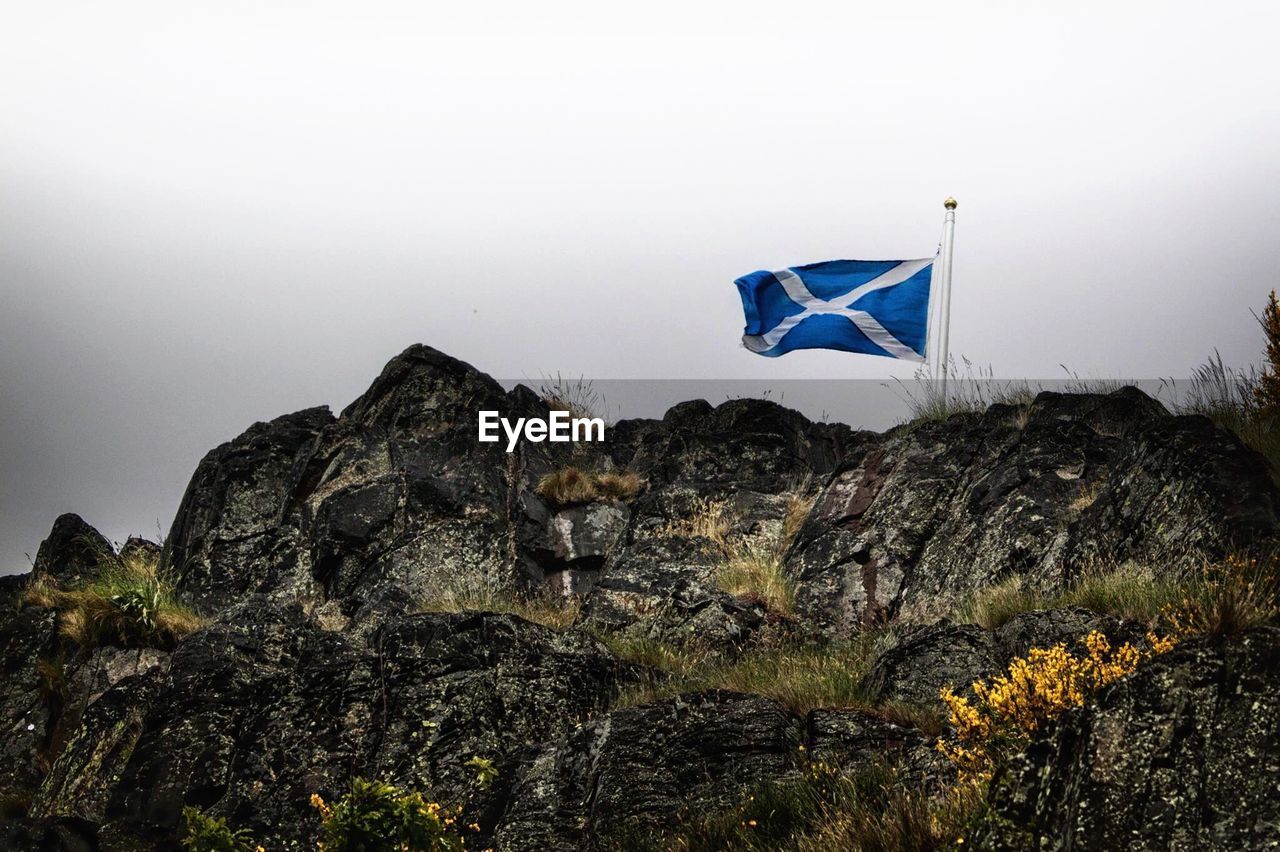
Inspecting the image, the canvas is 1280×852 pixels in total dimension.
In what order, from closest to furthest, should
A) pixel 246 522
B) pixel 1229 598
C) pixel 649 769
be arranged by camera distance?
pixel 1229 598 < pixel 649 769 < pixel 246 522

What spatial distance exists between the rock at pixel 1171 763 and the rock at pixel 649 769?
542cm

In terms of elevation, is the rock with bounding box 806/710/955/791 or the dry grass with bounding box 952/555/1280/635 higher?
the dry grass with bounding box 952/555/1280/635

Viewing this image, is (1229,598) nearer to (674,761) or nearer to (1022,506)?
(674,761)

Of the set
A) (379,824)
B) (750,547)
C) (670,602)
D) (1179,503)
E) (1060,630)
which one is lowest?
(670,602)

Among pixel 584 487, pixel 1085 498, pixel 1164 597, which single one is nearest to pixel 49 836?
pixel 584 487

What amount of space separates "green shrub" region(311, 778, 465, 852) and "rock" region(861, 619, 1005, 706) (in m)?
6.22

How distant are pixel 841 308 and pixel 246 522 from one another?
1276cm

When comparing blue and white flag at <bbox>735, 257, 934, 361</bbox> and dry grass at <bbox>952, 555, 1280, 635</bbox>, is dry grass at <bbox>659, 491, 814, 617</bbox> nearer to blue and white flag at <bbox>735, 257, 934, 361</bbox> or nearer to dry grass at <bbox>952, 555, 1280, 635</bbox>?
blue and white flag at <bbox>735, 257, 934, 361</bbox>

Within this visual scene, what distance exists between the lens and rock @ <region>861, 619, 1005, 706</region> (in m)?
13.4

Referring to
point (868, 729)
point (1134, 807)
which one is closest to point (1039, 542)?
point (868, 729)

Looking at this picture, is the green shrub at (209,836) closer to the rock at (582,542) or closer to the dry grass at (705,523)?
the rock at (582,542)

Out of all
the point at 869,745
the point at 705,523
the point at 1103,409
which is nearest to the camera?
the point at 869,745

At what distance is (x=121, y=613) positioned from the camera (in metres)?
21.1

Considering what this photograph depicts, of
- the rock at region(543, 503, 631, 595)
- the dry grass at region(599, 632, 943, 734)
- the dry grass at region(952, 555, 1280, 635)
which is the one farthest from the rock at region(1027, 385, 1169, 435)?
the rock at region(543, 503, 631, 595)
